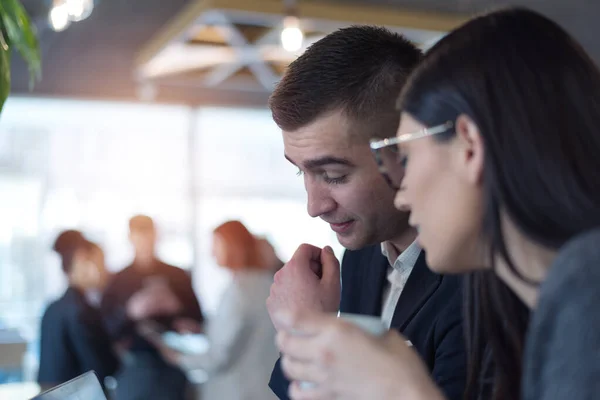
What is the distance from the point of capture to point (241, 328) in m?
4.12

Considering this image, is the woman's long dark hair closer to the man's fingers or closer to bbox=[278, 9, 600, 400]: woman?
bbox=[278, 9, 600, 400]: woman

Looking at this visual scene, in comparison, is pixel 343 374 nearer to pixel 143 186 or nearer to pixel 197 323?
pixel 197 323

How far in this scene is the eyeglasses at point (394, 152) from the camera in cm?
95

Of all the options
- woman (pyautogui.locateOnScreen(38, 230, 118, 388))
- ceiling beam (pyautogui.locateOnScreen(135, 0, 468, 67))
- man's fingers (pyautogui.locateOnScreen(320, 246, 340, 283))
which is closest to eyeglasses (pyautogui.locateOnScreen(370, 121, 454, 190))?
man's fingers (pyautogui.locateOnScreen(320, 246, 340, 283))

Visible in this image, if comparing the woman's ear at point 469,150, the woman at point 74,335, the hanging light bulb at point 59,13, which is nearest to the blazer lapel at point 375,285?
the woman's ear at point 469,150

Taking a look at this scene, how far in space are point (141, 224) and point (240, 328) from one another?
1.28 meters

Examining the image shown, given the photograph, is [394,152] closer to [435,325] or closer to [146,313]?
[435,325]

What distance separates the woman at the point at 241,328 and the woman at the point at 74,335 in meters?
0.48

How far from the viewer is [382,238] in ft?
5.12

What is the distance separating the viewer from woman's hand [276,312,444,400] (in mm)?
785

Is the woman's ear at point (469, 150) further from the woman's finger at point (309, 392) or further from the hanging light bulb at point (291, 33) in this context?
the hanging light bulb at point (291, 33)

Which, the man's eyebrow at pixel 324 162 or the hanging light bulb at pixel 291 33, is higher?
the hanging light bulb at pixel 291 33

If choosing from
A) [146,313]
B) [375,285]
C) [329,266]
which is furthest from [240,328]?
[329,266]

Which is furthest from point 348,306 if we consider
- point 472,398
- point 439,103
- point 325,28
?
point 325,28
